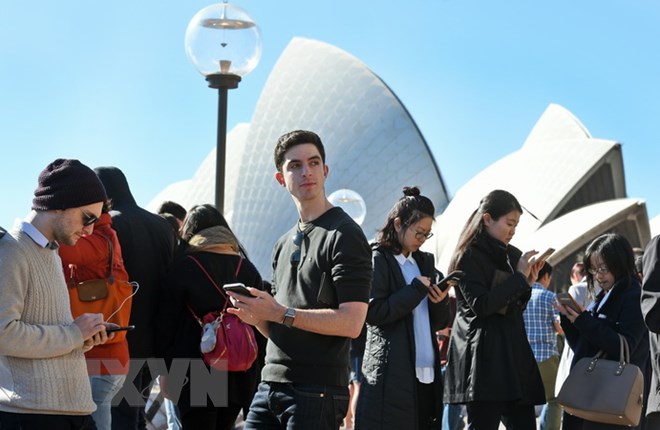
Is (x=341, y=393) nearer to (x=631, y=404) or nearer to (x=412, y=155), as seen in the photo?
(x=631, y=404)

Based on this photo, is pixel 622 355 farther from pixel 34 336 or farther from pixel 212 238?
pixel 34 336

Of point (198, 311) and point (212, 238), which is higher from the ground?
point (212, 238)

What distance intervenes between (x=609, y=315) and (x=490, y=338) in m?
0.75

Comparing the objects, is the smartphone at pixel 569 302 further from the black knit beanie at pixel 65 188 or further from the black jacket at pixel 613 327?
the black knit beanie at pixel 65 188

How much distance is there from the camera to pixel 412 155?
4297 centimetres

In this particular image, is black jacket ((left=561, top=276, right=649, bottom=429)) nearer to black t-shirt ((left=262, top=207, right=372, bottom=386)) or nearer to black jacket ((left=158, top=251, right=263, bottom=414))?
black jacket ((left=158, top=251, right=263, bottom=414))

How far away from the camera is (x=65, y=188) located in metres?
3.48

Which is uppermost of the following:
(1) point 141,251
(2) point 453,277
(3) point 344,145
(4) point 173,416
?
(3) point 344,145

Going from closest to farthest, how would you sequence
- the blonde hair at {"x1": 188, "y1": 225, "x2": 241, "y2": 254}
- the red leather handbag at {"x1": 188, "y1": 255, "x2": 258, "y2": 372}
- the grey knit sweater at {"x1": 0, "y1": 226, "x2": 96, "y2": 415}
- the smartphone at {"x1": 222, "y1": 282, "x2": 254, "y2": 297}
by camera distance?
the grey knit sweater at {"x1": 0, "y1": 226, "x2": 96, "y2": 415} < the smartphone at {"x1": 222, "y1": 282, "x2": 254, "y2": 297} < the red leather handbag at {"x1": 188, "y1": 255, "x2": 258, "y2": 372} < the blonde hair at {"x1": 188, "y1": 225, "x2": 241, "y2": 254}

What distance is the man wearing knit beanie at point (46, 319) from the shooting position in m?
3.32

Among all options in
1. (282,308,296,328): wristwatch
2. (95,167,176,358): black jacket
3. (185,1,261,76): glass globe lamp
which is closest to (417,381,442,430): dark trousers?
(95,167,176,358): black jacket

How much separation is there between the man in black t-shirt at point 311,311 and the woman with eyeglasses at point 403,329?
146 cm

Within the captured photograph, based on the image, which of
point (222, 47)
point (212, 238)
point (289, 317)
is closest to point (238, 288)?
point (289, 317)

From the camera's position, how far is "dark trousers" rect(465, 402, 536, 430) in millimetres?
5254
